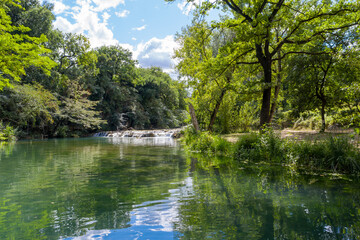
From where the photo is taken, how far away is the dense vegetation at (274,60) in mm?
9281

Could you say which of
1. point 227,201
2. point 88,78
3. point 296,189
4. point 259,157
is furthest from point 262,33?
point 88,78

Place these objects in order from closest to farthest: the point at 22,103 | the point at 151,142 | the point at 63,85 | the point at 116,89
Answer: the point at 151,142 → the point at 22,103 → the point at 63,85 → the point at 116,89

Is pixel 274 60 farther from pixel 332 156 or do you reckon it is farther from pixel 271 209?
pixel 271 209

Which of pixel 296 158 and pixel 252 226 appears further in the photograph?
pixel 296 158

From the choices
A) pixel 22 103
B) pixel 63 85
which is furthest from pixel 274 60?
pixel 63 85

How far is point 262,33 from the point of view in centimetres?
875

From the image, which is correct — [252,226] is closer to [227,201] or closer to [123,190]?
[227,201]

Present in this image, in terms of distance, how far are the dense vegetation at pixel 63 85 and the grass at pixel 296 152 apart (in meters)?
7.04

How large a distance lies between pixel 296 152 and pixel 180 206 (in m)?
5.19

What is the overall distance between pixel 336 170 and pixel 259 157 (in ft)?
8.33

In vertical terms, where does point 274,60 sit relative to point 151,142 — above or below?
above

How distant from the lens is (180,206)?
147 inches

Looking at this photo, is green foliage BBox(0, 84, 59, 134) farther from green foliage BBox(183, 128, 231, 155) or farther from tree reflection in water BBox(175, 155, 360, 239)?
tree reflection in water BBox(175, 155, 360, 239)

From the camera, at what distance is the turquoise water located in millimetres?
2826
